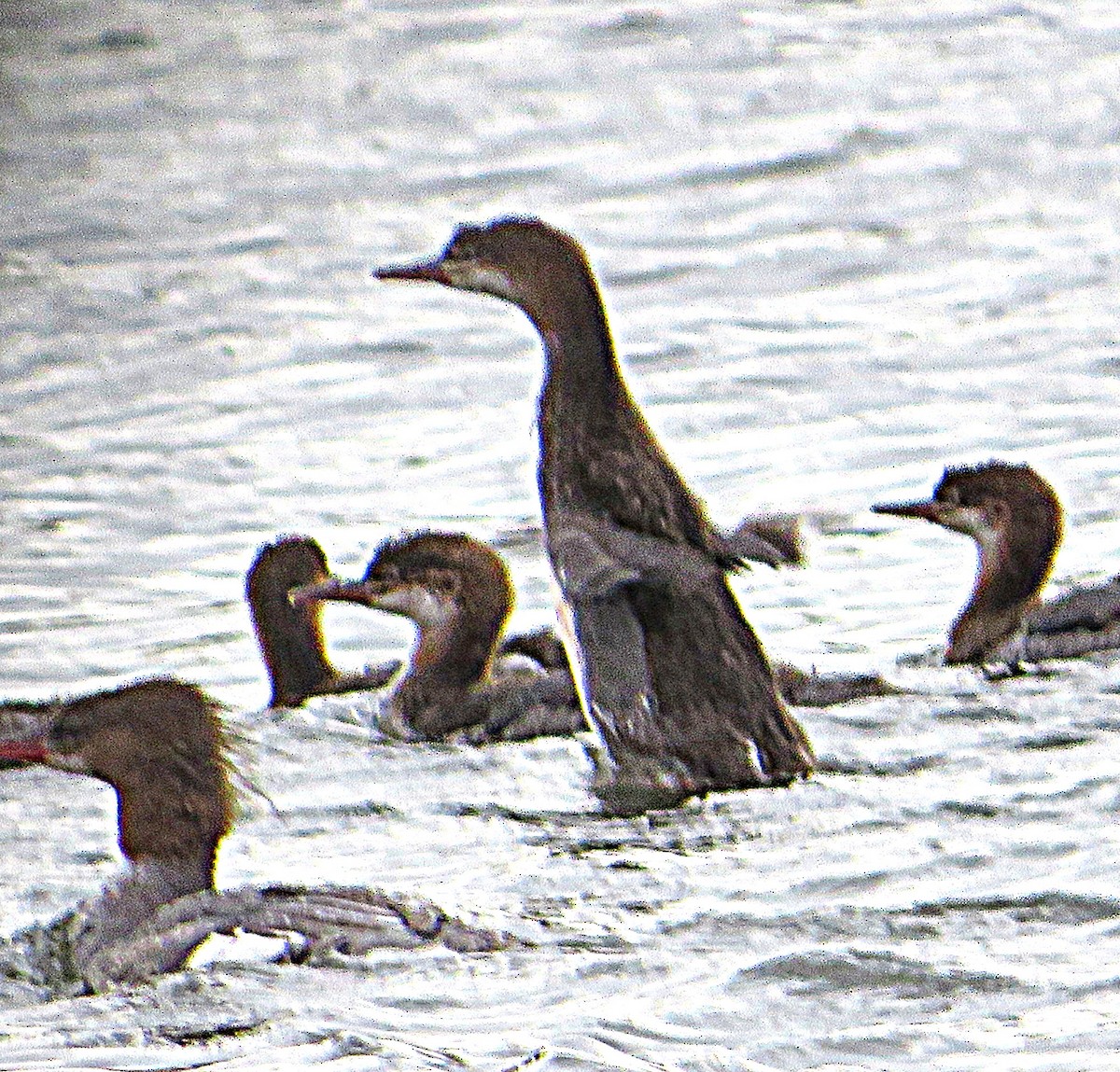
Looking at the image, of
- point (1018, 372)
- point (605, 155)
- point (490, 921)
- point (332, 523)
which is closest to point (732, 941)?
point (490, 921)

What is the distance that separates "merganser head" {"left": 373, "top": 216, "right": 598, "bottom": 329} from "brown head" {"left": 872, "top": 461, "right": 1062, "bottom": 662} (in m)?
1.72

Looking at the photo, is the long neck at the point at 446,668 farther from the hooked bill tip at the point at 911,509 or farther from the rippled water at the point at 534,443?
the hooked bill tip at the point at 911,509

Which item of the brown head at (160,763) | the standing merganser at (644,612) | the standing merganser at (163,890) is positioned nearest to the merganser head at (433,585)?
the standing merganser at (644,612)

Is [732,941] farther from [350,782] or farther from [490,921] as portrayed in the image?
[350,782]

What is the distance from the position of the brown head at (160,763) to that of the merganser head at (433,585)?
2.12 m

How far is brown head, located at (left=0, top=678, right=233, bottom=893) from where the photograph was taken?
7.34 meters

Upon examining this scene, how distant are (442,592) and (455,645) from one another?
186 mm

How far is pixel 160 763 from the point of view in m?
7.40

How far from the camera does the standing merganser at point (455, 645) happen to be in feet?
30.1

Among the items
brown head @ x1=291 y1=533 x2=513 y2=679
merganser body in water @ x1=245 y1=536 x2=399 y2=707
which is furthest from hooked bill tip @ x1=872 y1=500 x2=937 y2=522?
merganser body in water @ x1=245 y1=536 x2=399 y2=707

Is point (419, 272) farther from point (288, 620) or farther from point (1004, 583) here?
point (1004, 583)

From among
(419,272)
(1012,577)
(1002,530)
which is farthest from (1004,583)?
(419,272)

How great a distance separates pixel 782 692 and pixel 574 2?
32.0 feet

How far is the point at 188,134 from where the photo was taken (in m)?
16.1
